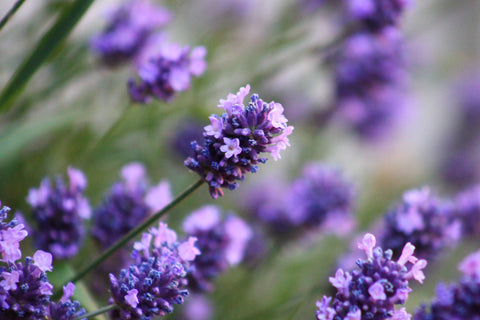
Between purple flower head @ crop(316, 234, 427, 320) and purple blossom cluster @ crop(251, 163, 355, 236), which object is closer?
purple flower head @ crop(316, 234, 427, 320)

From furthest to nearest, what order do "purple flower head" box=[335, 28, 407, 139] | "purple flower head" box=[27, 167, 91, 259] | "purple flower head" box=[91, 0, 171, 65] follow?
"purple flower head" box=[335, 28, 407, 139] < "purple flower head" box=[91, 0, 171, 65] < "purple flower head" box=[27, 167, 91, 259]

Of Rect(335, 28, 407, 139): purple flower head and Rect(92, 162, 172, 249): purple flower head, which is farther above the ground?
Rect(335, 28, 407, 139): purple flower head

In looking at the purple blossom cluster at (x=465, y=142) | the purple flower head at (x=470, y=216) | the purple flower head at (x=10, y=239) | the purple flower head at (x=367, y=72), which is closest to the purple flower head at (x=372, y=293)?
the purple flower head at (x=10, y=239)

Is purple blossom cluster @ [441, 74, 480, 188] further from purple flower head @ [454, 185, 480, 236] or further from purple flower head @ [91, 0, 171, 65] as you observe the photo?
purple flower head @ [91, 0, 171, 65]

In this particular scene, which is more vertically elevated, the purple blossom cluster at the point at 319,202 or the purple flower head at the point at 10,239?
the purple blossom cluster at the point at 319,202

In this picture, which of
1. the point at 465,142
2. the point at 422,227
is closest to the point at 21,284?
the point at 422,227

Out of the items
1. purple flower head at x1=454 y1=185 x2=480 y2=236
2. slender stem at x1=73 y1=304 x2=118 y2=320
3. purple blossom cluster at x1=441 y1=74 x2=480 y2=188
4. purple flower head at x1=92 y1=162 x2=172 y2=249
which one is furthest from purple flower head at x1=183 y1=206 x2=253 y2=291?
purple blossom cluster at x1=441 y1=74 x2=480 y2=188

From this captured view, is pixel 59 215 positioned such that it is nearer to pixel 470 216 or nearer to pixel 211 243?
pixel 211 243

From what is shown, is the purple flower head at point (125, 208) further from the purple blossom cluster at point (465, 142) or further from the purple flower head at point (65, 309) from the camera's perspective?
the purple blossom cluster at point (465, 142)

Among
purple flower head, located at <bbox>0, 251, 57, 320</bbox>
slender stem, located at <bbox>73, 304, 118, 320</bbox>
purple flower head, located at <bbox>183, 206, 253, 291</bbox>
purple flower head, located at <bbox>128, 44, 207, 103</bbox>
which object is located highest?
purple flower head, located at <bbox>128, 44, 207, 103</bbox>
